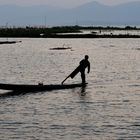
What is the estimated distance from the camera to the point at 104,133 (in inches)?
790

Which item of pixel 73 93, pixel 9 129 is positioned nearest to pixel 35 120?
pixel 9 129

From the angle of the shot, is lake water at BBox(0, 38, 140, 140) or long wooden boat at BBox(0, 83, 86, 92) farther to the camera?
long wooden boat at BBox(0, 83, 86, 92)

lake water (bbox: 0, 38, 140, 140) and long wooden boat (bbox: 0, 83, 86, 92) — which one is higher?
long wooden boat (bbox: 0, 83, 86, 92)

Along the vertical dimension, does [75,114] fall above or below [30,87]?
below

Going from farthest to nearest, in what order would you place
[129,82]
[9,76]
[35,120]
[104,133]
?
[9,76], [129,82], [35,120], [104,133]

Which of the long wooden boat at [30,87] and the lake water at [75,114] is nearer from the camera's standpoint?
the lake water at [75,114]

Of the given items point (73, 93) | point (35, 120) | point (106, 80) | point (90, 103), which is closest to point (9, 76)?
point (106, 80)

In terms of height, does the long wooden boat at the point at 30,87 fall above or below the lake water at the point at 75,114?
above

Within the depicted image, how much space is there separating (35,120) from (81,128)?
256 cm

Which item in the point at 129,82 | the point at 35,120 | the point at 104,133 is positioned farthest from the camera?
the point at 129,82

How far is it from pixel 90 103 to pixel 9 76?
58.4ft

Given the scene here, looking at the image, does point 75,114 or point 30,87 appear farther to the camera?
point 30,87

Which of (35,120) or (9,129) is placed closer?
(9,129)

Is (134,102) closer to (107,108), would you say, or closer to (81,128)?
(107,108)
